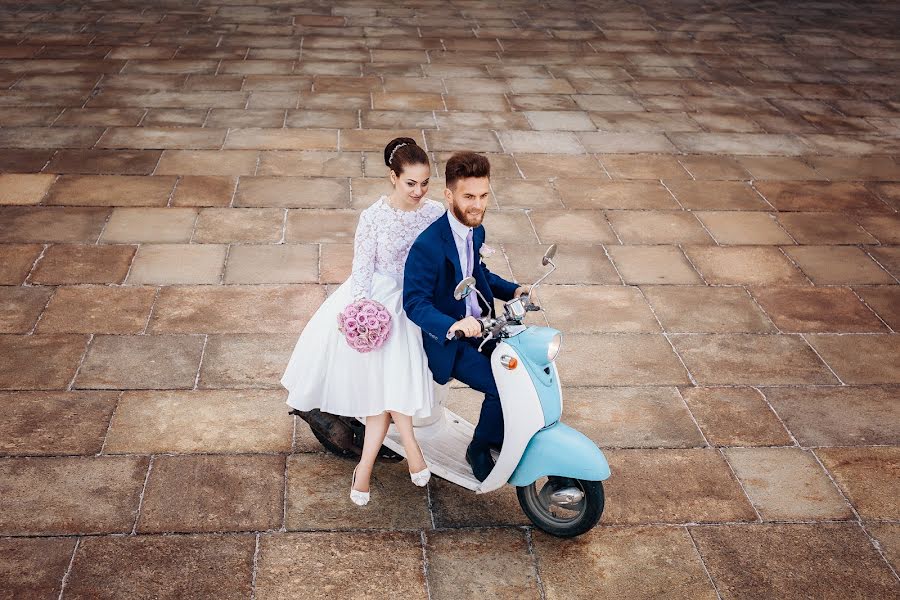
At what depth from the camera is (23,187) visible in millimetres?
6770

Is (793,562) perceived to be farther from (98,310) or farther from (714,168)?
(714,168)

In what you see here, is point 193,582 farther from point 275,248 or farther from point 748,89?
point 748,89

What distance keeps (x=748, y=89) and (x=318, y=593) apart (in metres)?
8.38

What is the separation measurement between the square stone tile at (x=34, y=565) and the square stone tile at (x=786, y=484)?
3.01 meters

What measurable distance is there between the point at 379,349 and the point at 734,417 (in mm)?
2112

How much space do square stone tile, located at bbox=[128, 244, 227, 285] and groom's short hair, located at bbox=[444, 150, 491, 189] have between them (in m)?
2.82

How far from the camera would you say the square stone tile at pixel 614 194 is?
7.06m

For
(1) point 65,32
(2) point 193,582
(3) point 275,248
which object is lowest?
(1) point 65,32

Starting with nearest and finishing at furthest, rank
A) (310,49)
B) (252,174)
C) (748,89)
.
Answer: (252,174) → (748,89) → (310,49)

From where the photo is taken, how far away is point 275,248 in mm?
6133

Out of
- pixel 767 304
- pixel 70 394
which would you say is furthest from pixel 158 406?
pixel 767 304

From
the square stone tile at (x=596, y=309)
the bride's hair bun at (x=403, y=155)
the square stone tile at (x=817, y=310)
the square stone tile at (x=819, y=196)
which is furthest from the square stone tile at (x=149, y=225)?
the square stone tile at (x=819, y=196)

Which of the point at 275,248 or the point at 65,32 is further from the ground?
the point at 275,248

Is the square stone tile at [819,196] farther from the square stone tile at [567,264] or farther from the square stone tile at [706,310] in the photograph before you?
the square stone tile at [567,264]
